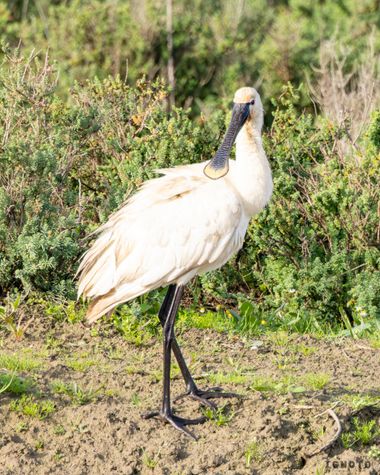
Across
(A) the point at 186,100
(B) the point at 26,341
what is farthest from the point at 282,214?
(A) the point at 186,100

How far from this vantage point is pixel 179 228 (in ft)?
20.0

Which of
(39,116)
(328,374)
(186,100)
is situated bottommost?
(186,100)

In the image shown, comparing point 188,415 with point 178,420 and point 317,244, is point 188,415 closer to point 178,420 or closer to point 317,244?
point 178,420

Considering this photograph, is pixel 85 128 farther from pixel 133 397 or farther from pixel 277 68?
pixel 277 68

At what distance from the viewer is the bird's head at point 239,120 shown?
6.25 m

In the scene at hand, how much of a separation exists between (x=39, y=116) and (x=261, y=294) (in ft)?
7.15

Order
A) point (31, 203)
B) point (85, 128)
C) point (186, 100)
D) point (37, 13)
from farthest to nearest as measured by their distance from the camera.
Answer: point (37, 13) < point (186, 100) < point (85, 128) < point (31, 203)

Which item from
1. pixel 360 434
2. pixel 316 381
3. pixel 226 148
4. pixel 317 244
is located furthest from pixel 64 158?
pixel 360 434

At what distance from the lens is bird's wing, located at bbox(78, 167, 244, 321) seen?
605cm

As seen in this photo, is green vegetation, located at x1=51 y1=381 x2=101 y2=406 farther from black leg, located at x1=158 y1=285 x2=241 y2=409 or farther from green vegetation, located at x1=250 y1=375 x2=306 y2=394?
green vegetation, located at x1=250 y1=375 x2=306 y2=394

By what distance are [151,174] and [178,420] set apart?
2.61m

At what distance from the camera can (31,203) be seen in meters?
7.58

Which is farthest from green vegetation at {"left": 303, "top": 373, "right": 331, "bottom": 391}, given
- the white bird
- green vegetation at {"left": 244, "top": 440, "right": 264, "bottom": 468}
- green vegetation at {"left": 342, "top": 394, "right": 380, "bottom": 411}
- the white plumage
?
the white plumage

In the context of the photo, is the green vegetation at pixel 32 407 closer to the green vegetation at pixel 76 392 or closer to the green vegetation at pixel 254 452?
the green vegetation at pixel 76 392
